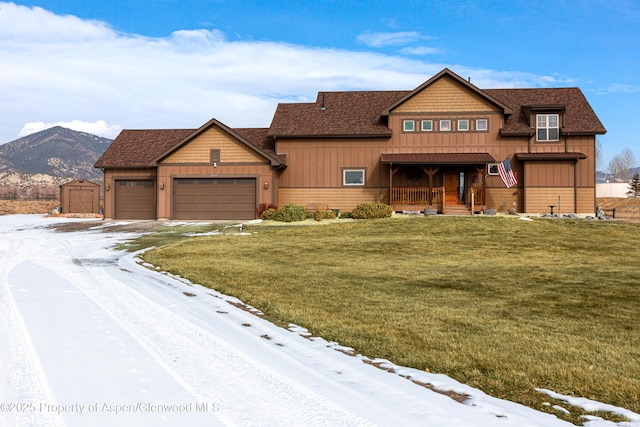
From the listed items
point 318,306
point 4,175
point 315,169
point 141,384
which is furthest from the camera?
→ point 4,175

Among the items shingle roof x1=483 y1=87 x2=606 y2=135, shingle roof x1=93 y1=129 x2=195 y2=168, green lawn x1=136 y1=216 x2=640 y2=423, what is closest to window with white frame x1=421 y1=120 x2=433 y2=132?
shingle roof x1=483 y1=87 x2=606 y2=135

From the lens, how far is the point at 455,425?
3857mm

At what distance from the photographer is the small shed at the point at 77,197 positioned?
38000mm

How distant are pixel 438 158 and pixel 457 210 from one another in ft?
10.2

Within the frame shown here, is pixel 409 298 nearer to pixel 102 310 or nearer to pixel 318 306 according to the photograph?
pixel 318 306

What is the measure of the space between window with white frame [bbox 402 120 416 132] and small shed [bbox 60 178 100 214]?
74.2 ft

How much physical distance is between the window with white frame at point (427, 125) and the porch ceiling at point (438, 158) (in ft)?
5.23

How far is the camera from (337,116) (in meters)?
32.5

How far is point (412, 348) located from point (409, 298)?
118 inches

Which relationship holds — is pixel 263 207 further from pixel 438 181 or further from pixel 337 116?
pixel 438 181

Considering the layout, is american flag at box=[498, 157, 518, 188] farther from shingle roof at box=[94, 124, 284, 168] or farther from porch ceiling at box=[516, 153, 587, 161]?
shingle roof at box=[94, 124, 284, 168]

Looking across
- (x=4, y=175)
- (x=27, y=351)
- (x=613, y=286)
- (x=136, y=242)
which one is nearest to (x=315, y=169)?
(x=136, y=242)

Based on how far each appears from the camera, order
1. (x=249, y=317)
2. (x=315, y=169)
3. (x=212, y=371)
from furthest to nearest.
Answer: (x=315, y=169) < (x=249, y=317) < (x=212, y=371)

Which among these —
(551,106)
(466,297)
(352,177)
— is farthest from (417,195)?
(466,297)
